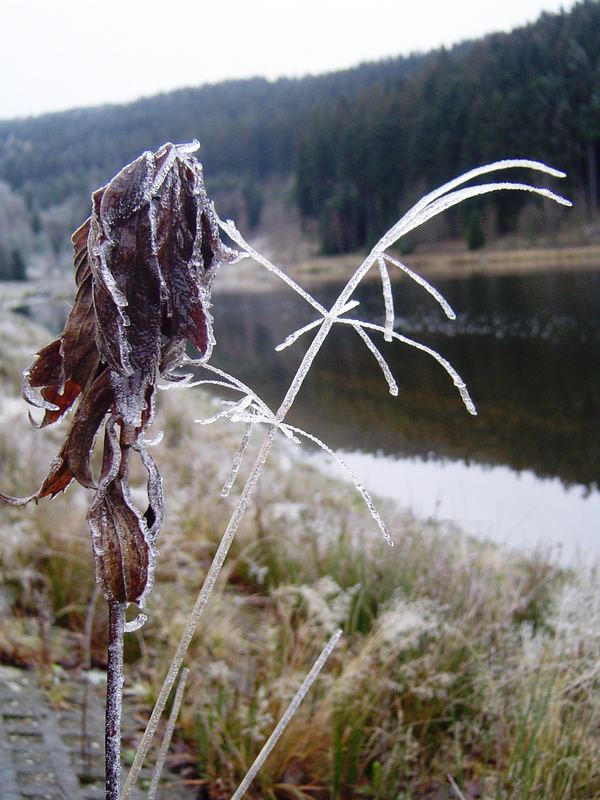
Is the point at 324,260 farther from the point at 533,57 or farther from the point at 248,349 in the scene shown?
the point at 248,349

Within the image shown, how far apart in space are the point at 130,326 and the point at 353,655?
251cm

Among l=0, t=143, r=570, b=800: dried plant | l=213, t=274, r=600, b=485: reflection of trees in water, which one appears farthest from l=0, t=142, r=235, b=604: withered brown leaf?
l=213, t=274, r=600, b=485: reflection of trees in water

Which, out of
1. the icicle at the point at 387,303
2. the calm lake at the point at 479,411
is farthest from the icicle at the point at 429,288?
the calm lake at the point at 479,411

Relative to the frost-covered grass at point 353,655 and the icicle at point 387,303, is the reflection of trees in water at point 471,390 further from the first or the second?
the icicle at point 387,303

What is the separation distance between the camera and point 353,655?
9.60 feet

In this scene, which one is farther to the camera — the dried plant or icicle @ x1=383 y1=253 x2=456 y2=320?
icicle @ x1=383 y1=253 x2=456 y2=320

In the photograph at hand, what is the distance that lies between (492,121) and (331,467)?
143ft

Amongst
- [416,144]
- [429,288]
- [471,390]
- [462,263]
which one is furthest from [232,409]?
[416,144]

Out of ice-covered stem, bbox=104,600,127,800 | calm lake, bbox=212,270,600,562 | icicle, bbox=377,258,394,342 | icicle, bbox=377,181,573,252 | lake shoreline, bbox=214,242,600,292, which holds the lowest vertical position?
calm lake, bbox=212,270,600,562

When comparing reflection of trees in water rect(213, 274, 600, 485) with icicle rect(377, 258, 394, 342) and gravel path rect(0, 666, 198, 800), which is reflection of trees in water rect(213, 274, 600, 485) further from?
icicle rect(377, 258, 394, 342)

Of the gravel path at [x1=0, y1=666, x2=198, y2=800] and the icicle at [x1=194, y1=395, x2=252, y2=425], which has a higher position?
the icicle at [x1=194, y1=395, x2=252, y2=425]

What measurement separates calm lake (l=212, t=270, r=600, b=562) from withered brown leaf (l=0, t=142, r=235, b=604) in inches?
153

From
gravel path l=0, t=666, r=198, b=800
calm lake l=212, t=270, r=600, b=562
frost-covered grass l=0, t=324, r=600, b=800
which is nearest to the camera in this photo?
gravel path l=0, t=666, r=198, b=800

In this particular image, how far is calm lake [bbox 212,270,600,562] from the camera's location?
7441 mm
